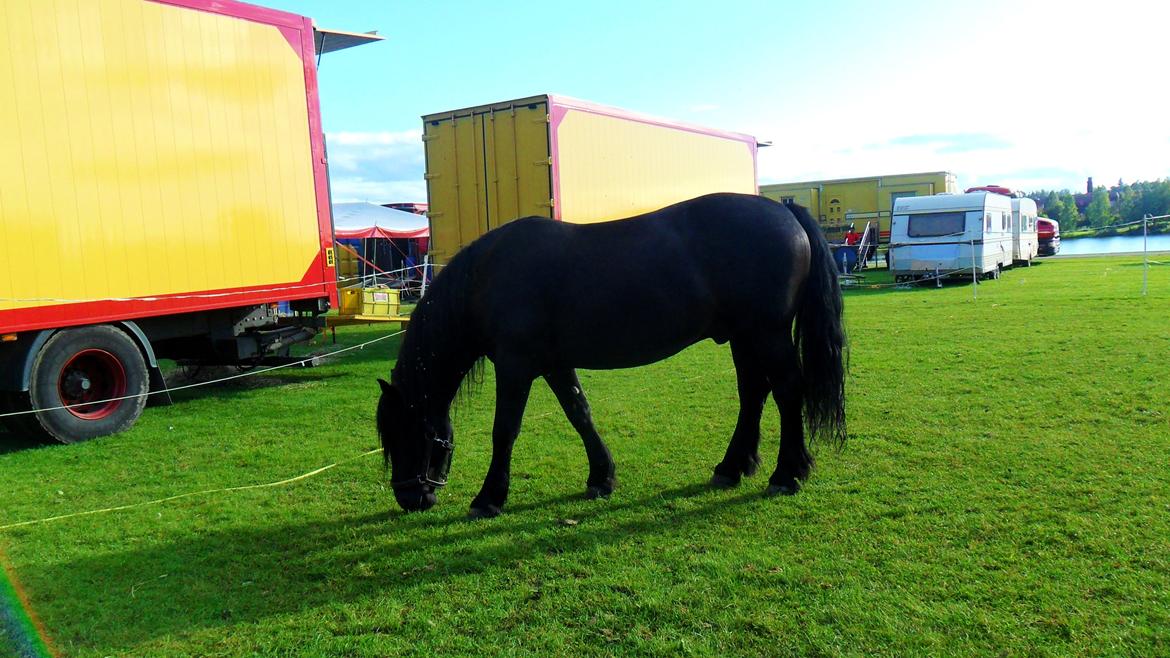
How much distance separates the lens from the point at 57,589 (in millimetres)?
3613

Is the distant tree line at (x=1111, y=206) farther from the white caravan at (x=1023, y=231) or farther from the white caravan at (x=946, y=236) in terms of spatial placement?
the white caravan at (x=946, y=236)

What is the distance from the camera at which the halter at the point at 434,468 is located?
14.4ft

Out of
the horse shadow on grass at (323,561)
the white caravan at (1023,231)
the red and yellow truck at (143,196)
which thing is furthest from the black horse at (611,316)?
the white caravan at (1023,231)

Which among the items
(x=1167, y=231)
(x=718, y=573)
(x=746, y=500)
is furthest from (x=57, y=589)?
(x=1167, y=231)

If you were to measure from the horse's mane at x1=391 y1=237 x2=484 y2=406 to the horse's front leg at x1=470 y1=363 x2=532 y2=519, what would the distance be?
1.06ft

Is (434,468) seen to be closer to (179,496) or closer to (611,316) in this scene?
(611,316)

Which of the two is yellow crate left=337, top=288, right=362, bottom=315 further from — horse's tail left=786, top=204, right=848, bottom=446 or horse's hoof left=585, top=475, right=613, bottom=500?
horse's tail left=786, top=204, right=848, bottom=446

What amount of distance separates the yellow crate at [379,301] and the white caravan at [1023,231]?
2169 cm

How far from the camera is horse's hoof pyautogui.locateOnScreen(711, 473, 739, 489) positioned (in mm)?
4711

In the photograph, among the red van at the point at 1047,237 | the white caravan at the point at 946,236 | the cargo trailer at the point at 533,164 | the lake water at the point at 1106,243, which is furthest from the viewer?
the lake water at the point at 1106,243

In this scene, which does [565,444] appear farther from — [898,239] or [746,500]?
[898,239]

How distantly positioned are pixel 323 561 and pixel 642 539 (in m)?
1.59

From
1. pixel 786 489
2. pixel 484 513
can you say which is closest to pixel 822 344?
pixel 786 489

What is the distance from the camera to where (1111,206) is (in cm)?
6525
